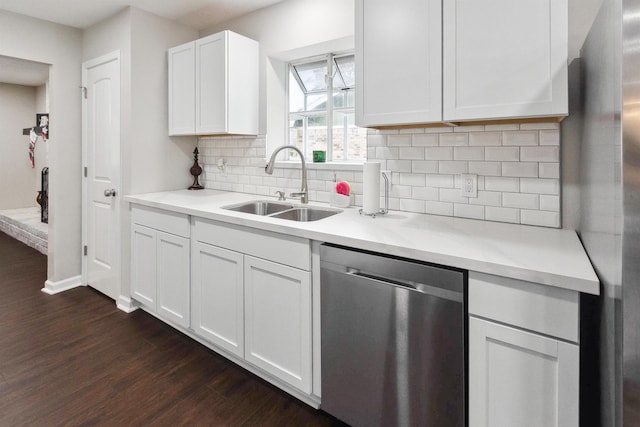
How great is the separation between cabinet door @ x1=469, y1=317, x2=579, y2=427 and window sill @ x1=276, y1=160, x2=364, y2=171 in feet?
4.37

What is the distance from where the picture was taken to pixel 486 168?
1816 millimetres

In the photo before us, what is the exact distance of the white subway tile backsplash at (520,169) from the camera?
168 centimetres

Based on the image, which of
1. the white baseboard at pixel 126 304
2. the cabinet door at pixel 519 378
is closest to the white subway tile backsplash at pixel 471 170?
the cabinet door at pixel 519 378

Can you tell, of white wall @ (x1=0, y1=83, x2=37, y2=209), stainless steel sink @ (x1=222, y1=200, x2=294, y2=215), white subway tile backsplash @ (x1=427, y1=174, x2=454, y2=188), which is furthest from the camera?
white wall @ (x1=0, y1=83, x2=37, y2=209)

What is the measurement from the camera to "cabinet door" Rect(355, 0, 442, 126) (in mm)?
1596

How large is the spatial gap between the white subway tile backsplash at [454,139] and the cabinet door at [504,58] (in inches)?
13.1

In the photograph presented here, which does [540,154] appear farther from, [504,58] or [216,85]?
[216,85]

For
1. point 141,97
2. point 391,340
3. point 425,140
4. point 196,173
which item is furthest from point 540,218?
point 141,97

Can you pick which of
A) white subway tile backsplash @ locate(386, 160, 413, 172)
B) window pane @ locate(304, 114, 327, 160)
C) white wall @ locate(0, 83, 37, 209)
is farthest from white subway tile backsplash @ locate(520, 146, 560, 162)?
white wall @ locate(0, 83, 37, 209)

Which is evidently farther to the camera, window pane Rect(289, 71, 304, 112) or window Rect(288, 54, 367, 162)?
window pane Rect(289, 71, 304, 112)

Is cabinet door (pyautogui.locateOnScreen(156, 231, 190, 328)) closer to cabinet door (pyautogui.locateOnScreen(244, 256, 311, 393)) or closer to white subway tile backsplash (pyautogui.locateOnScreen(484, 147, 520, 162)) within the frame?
cabinet door (pyautogui.locateOnScreen(244, 256, 311, 393))

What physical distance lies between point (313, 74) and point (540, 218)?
1925mm

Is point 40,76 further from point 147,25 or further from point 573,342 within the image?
point 573,342

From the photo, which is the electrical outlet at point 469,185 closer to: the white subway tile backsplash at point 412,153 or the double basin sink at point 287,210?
the white subway tile backsplash at point 412,153
